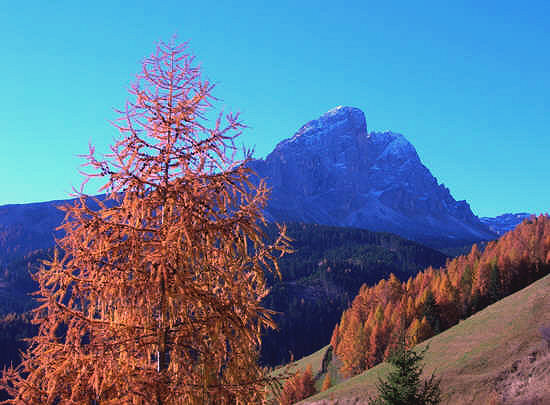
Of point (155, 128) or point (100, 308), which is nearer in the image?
point (100, 308)

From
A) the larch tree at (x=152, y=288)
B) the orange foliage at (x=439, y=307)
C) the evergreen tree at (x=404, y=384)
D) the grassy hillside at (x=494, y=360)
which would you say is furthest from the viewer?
the orange foliage at (x=439, y=307)

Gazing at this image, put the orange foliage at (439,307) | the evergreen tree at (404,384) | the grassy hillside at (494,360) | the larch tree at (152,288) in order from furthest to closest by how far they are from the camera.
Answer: the orange foliage at (439,307) < the grassy hillside at (494,360) < the evergreen tree at (404,384) < the larch tree at (152,288)

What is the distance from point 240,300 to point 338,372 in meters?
92.2

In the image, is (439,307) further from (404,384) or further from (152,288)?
(152,288)

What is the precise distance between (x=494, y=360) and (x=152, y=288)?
45.1 m

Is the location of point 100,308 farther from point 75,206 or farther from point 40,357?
point 75,206

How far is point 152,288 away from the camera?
273 inches

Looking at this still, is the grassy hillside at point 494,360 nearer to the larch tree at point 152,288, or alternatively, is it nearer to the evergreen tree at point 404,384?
the evergreen tree at point 404,384

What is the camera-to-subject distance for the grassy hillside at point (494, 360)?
34906 mm

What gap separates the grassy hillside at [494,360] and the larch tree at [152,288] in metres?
23.7

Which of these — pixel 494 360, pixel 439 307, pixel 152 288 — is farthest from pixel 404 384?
pixel 439 307

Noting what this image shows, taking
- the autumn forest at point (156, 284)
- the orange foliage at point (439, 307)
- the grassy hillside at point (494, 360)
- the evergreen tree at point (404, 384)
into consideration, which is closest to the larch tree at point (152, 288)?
the autumn forest at point (156, 284)

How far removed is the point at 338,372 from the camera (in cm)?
9100

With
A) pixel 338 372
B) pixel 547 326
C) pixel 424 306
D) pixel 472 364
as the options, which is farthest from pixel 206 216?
pixel 338 372
